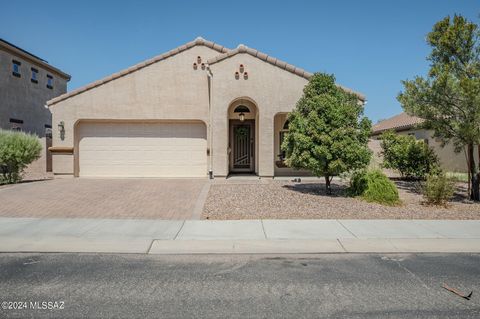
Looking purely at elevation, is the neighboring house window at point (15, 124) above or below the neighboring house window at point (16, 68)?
below

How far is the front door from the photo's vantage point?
16547 millimetres

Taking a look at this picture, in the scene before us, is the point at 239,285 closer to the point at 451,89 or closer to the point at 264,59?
the point at 451,89

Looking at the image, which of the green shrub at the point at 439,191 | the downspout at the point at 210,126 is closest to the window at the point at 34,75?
the downspout at the point at 210,126

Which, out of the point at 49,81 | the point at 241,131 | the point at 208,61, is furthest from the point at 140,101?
the point at 49,81

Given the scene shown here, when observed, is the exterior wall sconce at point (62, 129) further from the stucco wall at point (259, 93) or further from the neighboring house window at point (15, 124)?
the neighboring house window at point (15, 124)

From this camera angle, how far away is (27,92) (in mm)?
23000

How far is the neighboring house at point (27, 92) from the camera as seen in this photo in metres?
20.6

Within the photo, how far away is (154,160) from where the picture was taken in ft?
50.8

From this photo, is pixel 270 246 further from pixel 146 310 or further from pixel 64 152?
pixel 64 152

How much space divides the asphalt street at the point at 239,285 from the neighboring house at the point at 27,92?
53.6ft

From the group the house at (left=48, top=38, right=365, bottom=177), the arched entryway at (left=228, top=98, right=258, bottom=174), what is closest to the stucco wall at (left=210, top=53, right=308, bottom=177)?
the house at (left=48, top=38, right=365, bottom=177)

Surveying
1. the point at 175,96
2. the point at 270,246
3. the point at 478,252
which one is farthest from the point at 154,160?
the point at 478,252

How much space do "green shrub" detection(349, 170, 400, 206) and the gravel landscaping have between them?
0.33m

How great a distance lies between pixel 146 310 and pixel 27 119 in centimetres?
2471
